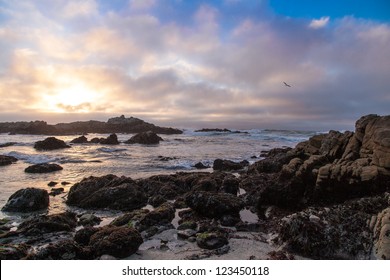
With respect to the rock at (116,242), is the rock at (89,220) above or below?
below

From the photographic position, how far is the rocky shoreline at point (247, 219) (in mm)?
6328

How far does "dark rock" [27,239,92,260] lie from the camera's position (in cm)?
600

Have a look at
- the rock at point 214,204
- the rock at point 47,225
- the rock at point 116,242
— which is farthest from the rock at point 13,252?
the rock at point 214,204

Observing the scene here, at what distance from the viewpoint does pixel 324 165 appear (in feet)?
32.8

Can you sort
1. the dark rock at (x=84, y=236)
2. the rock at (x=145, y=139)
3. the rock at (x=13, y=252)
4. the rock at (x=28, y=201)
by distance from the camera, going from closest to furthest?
the rock at (x=13, y=252) → the dark rock at (x=84, y=236) → the rock at (x=28, y=201) → the rock at (x=145, y=139)

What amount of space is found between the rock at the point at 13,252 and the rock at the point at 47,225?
123 centimetres

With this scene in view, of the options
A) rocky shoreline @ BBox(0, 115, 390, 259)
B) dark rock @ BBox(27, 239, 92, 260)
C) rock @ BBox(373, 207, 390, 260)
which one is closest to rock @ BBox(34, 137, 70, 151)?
rocky shoreline @ BBox(0, 115, 390, 259)

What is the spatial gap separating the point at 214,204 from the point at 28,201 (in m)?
6.88

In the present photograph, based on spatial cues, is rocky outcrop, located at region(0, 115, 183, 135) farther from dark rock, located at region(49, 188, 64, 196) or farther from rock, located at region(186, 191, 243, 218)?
rock, located at region(186, 191, 243, 218)

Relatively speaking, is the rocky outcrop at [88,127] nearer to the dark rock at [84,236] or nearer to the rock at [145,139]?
the rock at [145,139]

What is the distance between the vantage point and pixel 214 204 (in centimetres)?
919

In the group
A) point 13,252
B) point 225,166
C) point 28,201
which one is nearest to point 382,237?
point 13,252
